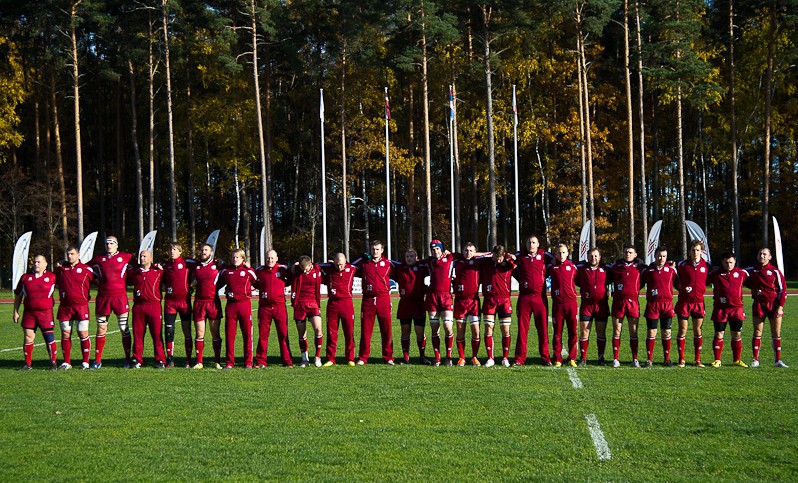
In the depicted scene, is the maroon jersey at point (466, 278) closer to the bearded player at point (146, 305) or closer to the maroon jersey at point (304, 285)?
the maroon jersey at point (304, 285)

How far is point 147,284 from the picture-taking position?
41.9 ft

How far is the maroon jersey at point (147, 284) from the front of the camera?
1274cm

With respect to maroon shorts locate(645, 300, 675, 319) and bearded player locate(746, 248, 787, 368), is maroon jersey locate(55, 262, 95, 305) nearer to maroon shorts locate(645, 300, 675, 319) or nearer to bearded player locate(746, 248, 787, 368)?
maroon shorts locate(645, 300, 675, 319)

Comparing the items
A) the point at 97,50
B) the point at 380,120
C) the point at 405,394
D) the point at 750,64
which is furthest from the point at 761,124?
the point at 405,394

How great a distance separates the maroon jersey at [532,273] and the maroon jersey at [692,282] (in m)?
2.03

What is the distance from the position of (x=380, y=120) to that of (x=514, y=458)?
37.4 meters

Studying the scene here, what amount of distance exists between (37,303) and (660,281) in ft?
30.5

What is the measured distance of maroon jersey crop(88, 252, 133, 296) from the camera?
42.1ft

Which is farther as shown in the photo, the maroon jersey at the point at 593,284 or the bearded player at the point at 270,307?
the bearded player at the point at 270,307

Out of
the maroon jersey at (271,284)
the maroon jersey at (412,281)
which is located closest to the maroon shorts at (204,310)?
the maroon jersey at (271,284)

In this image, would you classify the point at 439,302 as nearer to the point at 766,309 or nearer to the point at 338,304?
the point at 338,304

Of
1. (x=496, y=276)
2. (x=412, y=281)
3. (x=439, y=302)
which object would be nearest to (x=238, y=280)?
(x=412, y=281)

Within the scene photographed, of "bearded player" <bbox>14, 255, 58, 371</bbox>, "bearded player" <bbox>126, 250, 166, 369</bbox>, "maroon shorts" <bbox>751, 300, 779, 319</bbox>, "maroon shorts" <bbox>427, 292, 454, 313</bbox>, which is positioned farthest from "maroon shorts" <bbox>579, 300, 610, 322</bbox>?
"bearded player" <bbox>14, 255, 58, 371</bbox>

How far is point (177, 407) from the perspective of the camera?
930cm
